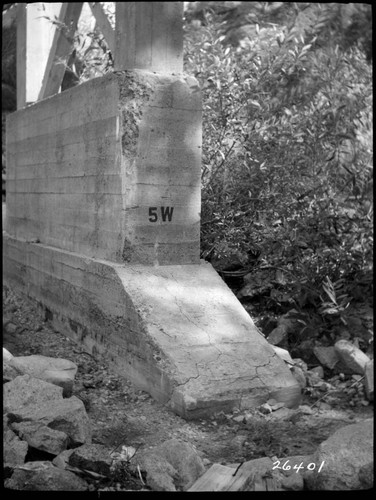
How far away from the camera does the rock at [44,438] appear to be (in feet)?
11.0

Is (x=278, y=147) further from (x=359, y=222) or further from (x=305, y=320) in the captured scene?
(x=305, y=320)

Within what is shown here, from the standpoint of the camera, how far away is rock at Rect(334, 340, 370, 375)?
4.55 meters

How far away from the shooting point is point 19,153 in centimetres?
824

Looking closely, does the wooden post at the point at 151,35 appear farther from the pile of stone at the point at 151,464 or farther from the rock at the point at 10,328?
the rock at the point at 10,328

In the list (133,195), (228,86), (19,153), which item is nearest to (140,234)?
(133,195)

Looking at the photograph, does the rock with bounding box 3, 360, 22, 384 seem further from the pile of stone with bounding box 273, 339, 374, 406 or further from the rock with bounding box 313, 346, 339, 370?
the rock with bounding box 313, 346, 339, 370

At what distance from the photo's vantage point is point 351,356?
461 cm

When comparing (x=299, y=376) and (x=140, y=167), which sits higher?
(x=140, y=167)

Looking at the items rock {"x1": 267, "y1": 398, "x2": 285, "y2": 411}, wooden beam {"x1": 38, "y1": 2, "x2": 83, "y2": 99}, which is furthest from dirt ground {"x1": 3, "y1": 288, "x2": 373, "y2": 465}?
wooden beam {"x1": 38, "y1": 2, "x2": 83, "y2": 99}

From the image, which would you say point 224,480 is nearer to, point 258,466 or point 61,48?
point 258,466

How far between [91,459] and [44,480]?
11.3 inches

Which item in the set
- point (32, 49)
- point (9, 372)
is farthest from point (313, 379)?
point (32, 49)

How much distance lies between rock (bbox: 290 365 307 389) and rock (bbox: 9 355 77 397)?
1.57 meters

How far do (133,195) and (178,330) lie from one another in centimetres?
115
